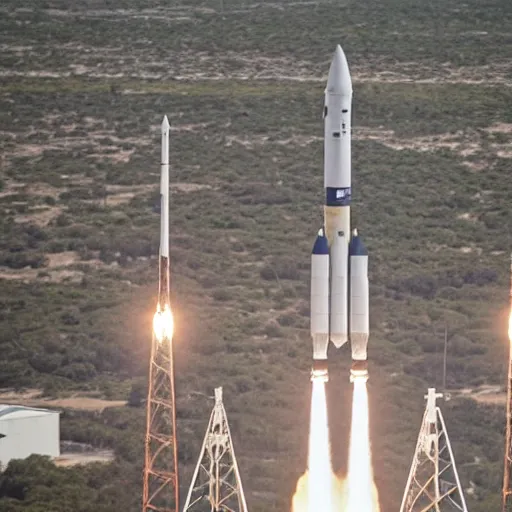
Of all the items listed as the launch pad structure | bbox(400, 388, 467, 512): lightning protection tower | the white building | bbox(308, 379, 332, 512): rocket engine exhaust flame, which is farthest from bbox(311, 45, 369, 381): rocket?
the white building

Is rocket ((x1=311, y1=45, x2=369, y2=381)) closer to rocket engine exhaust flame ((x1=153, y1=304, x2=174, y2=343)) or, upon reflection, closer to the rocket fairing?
the rocket fairing

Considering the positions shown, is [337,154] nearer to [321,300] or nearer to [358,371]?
[321,300]

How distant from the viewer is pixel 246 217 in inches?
4604

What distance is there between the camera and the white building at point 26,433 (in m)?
76.6

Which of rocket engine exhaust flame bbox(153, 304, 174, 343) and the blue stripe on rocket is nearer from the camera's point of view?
the blue stripe on rocket

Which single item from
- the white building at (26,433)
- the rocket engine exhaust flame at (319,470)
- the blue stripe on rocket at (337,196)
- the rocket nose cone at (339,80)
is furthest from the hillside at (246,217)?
the rocket nose cone at (339,80)

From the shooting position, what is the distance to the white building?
3014 inches

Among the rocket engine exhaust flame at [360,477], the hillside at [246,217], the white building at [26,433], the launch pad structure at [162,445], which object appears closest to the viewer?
the rocket engine exhaust flame at [360,477]

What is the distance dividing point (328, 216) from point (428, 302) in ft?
140

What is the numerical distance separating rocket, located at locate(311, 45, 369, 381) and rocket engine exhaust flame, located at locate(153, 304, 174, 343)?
15.0ft

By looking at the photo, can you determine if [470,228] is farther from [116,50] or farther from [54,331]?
[116,50]

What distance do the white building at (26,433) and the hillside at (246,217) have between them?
131 centimetres

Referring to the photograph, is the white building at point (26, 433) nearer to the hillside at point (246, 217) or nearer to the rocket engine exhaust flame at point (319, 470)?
the hillside at point (246, 217)

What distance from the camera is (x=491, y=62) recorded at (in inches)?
5517
